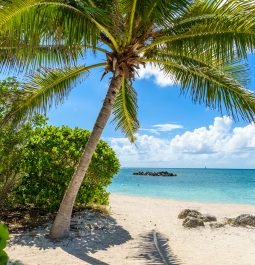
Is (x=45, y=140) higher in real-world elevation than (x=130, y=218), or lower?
higher

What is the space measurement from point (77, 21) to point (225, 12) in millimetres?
3090

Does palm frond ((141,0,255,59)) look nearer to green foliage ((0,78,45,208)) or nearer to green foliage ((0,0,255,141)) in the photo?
green foliage ((0,0,255,141))

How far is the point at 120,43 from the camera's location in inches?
319

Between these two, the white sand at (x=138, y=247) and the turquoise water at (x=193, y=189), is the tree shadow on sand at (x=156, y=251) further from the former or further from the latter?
the turquoise water at (x=193, y=189)

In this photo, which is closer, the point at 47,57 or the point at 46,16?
the point at 46,16

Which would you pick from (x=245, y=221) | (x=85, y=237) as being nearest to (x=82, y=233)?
(x=85, y=237)

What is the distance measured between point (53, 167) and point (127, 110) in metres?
3.05

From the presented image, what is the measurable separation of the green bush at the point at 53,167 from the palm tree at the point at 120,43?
1295 mm

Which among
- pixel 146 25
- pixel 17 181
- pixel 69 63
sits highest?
pixel 146 25

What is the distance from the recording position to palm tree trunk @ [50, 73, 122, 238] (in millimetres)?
8259

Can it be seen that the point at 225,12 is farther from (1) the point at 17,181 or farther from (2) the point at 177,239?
(1) the point at 17,181

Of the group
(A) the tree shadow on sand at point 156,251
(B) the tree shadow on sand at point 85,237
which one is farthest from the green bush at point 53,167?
(A) the tree shadow on sand at point 156,251

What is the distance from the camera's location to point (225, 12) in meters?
7.44

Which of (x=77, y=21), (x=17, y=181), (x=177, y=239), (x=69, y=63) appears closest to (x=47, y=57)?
(x=69, y=63)
